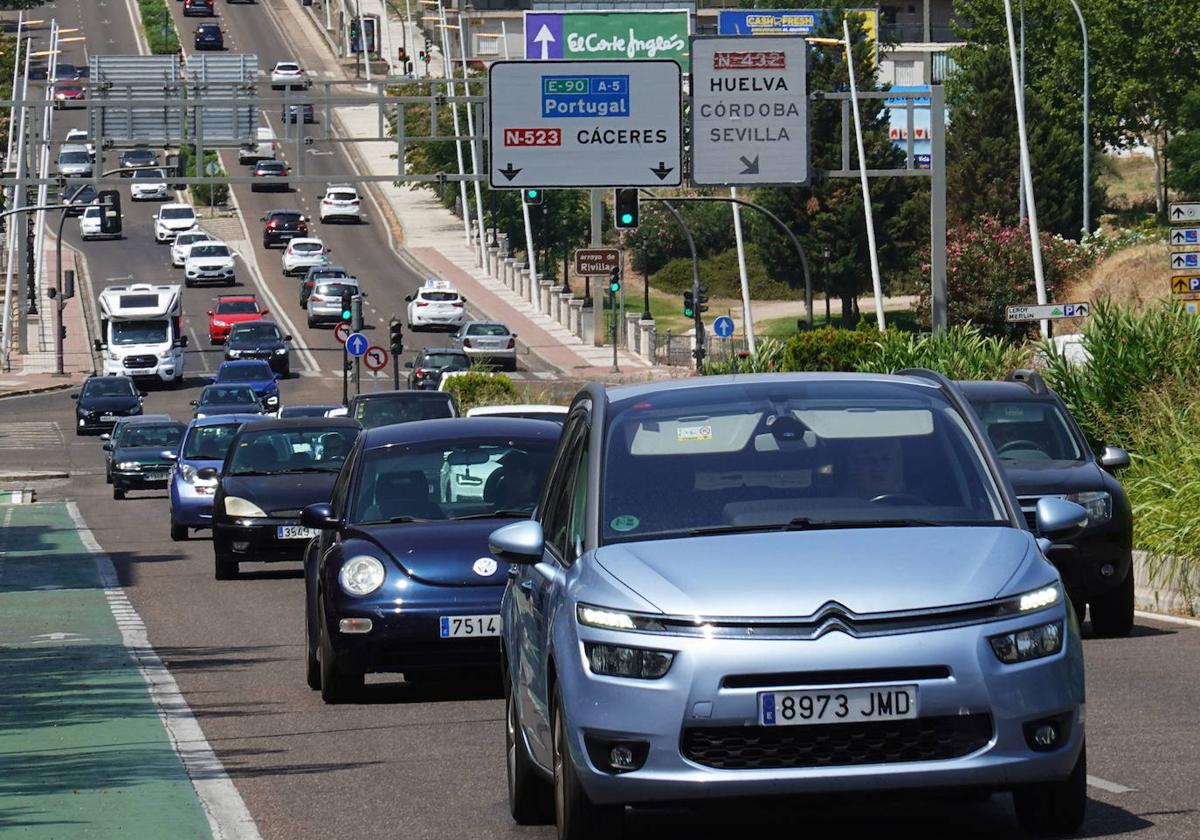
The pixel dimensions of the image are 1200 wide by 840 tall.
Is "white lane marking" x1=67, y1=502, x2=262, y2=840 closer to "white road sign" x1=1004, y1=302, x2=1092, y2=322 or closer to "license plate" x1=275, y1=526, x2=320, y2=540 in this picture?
"license plate" x1=275, y1=526, x2=320, y2=540

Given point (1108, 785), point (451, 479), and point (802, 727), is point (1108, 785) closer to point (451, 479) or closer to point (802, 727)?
point (802, 727)

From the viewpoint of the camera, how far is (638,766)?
7555 millimetres

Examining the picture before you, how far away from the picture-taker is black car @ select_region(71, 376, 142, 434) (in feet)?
201

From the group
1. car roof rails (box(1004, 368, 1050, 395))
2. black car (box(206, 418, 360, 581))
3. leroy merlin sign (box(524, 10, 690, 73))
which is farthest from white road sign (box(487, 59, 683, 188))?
leroy merlin sign (box(524, 10, 690, 73))

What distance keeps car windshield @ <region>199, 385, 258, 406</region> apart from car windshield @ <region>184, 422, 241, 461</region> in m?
19.2

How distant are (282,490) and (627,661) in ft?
53.0

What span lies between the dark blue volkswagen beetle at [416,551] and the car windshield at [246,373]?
45.2 metres

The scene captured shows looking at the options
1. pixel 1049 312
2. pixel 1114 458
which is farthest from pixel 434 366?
pixel 1114 458

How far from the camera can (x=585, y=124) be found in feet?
159

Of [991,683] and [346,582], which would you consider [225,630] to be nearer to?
[346,582]

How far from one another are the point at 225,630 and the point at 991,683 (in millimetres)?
11554

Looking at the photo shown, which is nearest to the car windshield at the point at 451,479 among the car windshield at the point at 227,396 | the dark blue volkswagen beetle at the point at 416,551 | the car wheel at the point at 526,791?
the dark blue volkswagen beetle at the point at 416,551

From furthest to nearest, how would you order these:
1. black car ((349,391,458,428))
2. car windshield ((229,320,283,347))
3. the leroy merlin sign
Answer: the leroy merlin sign
car windshield ((229,320,283,347))
black car ((349,391,458,428))

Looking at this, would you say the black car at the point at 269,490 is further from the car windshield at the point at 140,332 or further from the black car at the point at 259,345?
the car windshield at the point at 140,332
